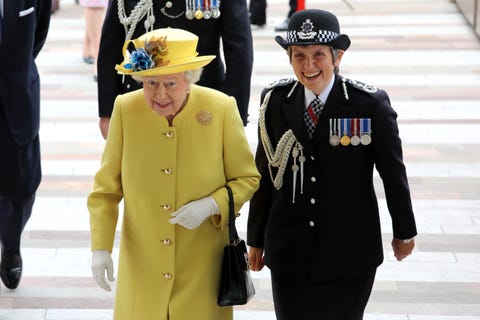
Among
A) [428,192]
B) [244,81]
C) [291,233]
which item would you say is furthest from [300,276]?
[428,192]

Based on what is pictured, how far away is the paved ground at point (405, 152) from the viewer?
18.8 ft

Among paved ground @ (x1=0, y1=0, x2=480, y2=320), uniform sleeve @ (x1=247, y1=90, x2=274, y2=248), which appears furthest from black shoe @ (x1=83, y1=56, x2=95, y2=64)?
uniform sleeve @ (x1=247, y1=90, x2=274, y2=248)

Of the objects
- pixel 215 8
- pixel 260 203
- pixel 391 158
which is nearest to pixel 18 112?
pixel 215 8

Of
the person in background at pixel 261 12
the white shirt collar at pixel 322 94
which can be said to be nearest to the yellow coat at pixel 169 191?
the white shirt collar at pixel 322 94

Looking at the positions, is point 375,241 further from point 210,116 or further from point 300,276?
point 210,116

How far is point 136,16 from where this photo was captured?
5.16m

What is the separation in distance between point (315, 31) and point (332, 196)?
24.1 inches

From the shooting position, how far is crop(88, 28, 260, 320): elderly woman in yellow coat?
3900 millimetres

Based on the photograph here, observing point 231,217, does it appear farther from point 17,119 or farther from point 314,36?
point 17,119

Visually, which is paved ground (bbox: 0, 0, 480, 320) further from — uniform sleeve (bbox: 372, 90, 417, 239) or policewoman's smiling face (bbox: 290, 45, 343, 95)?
policewoman's smiling face (bbox: 290, 45, 343, 95)

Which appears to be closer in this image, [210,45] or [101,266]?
[101,266]

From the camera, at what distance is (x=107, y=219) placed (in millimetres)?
4043

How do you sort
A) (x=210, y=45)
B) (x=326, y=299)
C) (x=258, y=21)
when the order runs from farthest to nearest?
1. (x=258, y=21)
2. (x=210, y=45)
3. (x=326, y=299)

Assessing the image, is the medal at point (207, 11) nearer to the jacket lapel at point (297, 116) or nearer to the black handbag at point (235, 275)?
the jacket lapel at point (297, 116)
